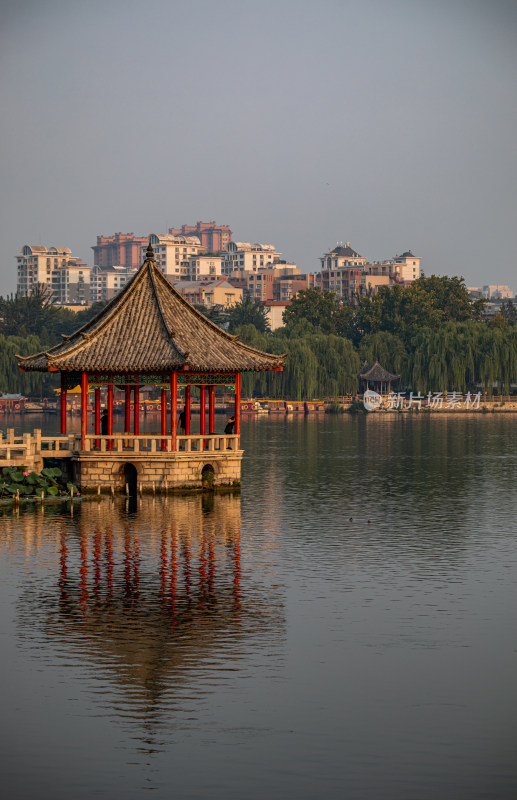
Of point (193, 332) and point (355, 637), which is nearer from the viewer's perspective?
point (355, 637)

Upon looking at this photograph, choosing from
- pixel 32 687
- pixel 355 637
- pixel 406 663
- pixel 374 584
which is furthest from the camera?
pixel 374 584

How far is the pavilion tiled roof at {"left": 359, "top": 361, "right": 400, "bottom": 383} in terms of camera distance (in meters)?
109

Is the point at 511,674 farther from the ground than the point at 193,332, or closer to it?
closer to it

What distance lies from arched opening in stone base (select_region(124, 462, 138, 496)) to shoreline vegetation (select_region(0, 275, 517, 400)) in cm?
6946

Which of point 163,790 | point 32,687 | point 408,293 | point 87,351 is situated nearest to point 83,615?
point 32,687

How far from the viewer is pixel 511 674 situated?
50.6 feet

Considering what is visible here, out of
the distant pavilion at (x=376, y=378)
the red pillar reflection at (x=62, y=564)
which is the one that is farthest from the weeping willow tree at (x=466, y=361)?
the red pillar reflection at (x=62, y=564)

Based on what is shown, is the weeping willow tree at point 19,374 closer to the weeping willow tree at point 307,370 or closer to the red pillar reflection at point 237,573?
the weeping willow tree at point 307,370

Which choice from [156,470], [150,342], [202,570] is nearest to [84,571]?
[202,570]

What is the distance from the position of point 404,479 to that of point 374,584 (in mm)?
20855

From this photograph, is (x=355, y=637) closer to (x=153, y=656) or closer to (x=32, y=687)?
(x=153, y=656)

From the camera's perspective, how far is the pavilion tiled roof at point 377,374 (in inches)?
4299

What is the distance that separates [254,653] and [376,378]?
9437 centimetres

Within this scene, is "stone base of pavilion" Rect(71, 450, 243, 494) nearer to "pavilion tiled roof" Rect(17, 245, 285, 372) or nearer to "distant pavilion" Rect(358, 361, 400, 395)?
"pavilion tiled roof" Rect(17, 245, 285, 372)
